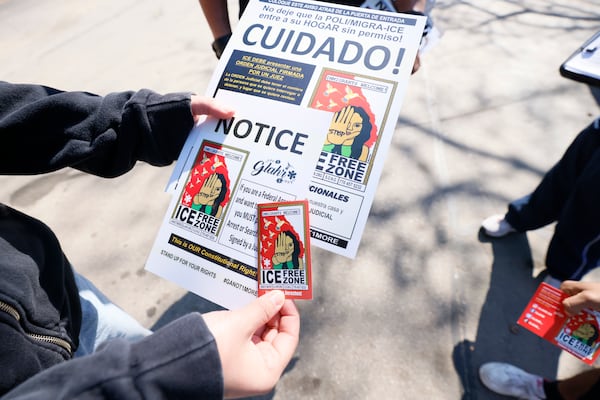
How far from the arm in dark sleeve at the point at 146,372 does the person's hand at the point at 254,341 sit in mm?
41

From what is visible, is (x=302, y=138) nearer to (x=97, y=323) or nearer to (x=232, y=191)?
(x=232, y=191)

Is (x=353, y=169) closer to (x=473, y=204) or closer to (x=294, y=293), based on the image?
(x=294, y=293)

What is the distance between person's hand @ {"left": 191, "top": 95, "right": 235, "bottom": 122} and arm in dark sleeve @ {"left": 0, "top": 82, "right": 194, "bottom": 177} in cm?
2

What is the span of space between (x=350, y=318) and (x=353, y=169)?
86 centimetres

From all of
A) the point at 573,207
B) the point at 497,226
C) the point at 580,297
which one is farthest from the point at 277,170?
the point at 497,226

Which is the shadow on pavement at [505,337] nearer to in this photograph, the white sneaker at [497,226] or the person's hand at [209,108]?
the white sneaker at [497,226]

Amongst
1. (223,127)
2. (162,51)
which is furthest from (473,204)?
(162,51)

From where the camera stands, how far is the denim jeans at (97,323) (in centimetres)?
77

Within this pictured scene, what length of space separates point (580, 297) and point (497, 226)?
24.9 inches

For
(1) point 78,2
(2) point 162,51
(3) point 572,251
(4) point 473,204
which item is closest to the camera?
(3) point 572,251

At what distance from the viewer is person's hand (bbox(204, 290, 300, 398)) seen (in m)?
0.52

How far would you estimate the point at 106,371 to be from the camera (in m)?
0.43

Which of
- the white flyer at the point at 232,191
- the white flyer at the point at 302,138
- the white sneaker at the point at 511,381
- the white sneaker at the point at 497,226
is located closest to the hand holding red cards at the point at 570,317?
the white sneaker at the point at 511,381

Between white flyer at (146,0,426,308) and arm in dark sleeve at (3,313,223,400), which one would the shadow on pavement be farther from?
arm in dark sleeve at (3,313,223,400)
